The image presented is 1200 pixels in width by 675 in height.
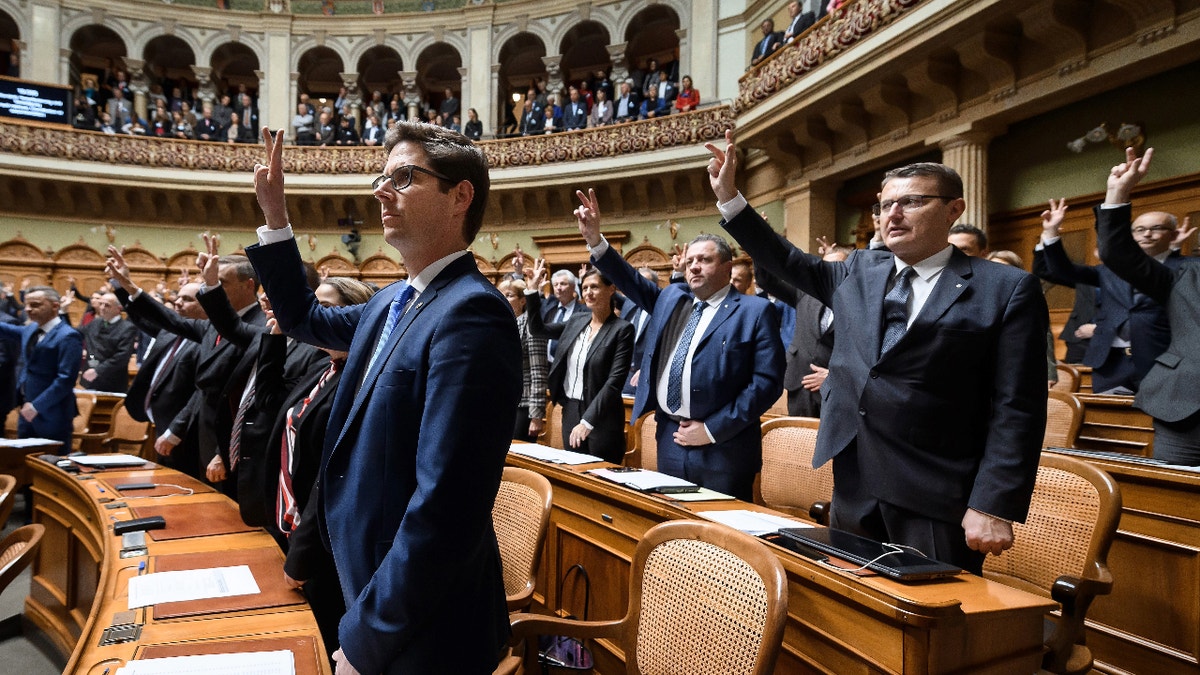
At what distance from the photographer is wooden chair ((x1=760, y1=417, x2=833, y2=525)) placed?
8.40ft

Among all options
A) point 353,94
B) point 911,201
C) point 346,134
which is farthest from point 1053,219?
point 353,94

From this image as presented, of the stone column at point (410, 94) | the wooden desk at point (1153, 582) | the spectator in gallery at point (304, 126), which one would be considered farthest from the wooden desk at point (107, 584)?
the stone column at point (410, 94)

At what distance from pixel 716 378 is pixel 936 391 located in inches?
38.6

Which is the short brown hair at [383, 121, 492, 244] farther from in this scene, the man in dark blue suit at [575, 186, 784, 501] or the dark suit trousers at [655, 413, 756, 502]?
the dark suit trousers at [655, 413, 756, 502]

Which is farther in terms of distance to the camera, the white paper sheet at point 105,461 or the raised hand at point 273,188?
the white paper sheet at point 105,461

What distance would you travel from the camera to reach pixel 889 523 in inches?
71.9

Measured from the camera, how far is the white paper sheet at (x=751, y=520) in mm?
1788

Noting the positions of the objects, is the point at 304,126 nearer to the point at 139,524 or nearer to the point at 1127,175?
the point at 139,524

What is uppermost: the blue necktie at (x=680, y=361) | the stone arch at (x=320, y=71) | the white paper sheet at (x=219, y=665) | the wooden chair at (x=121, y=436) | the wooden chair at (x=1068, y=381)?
the stone arch at (x=320, y=71)

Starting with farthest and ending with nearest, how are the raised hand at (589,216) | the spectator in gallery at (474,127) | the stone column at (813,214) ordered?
the spectator in gallery at (474,127) → the stone column at (813,214) → the raised hand at (589,216)

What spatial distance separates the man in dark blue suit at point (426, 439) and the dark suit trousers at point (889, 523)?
1021 millimetres

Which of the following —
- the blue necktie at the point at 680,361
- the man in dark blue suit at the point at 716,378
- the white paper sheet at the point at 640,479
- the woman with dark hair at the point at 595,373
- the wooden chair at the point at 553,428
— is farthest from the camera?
the wooden chair at the point at 553,428

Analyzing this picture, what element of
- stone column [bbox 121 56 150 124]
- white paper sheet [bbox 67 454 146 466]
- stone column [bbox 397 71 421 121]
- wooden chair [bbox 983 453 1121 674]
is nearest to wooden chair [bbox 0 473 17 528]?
white paper sheet [bbox 67 454 146 466]

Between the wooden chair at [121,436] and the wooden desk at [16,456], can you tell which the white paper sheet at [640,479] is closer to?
the wooden desk at [16,456]
